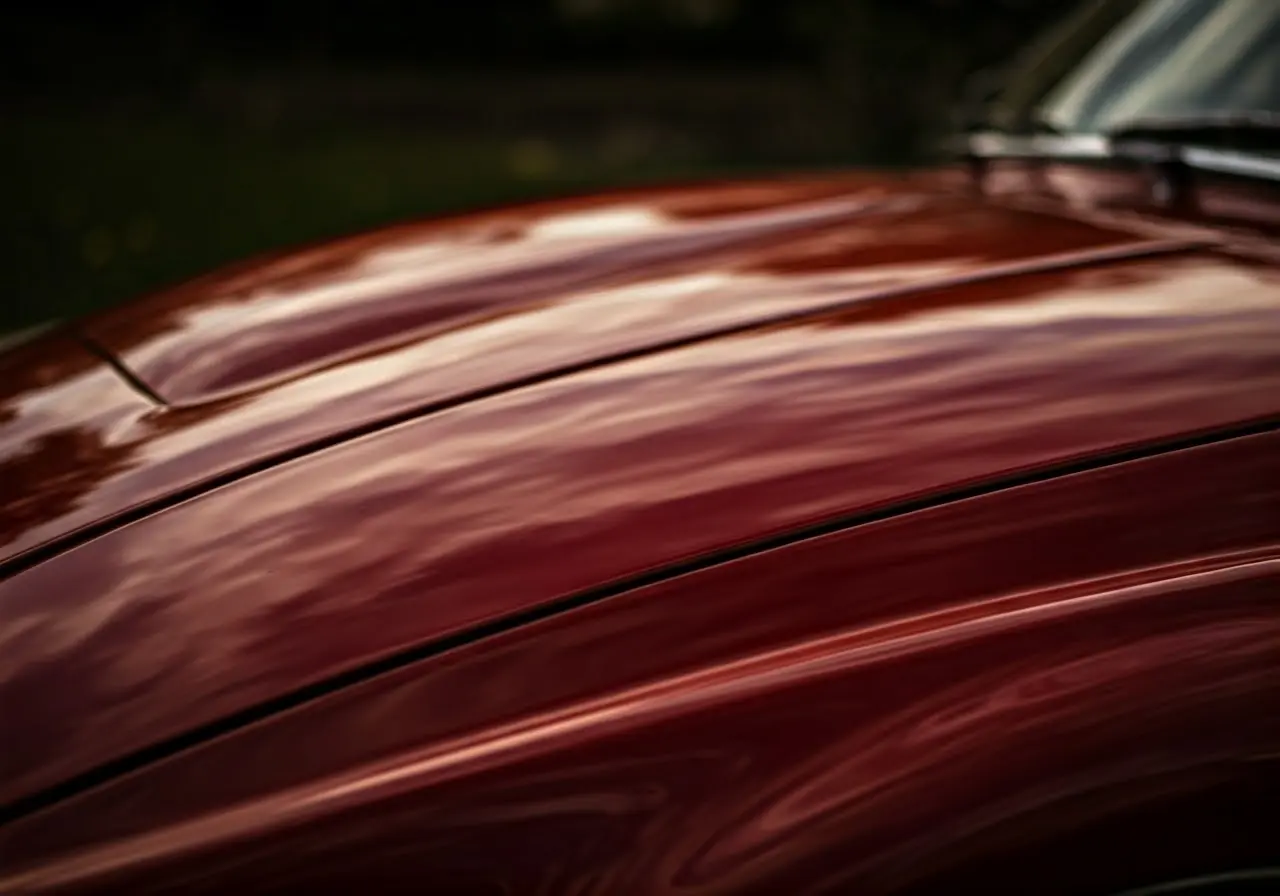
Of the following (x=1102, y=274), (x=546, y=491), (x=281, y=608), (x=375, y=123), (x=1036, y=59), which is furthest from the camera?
(x=375, y=123)

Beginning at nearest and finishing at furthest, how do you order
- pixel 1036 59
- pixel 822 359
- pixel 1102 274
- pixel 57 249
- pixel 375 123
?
pixel 822 359, pixel 1102 274, pixel 1036 59, pixel 57 249, pixel 375 123

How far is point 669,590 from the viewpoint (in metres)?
1.14

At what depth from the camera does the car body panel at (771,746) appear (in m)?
0.98

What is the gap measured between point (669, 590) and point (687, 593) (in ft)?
0.04

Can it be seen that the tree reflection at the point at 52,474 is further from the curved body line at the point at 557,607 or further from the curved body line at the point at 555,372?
the curved body line at the point at 557,607

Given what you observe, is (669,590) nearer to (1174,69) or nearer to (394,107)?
(1174,69)

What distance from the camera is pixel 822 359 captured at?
1448mm

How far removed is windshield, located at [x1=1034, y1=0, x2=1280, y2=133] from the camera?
6.61ft

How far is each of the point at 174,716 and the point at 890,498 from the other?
535mm

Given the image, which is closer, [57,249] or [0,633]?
[0,633]

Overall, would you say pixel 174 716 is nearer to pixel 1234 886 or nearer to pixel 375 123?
pixel 1234 886

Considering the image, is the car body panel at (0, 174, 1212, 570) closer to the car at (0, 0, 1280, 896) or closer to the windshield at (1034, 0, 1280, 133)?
the car at (0, 0, 1280, 896)

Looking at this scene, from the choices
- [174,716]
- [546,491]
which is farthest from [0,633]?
[546,491]

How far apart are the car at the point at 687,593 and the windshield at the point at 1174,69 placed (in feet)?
1.25
